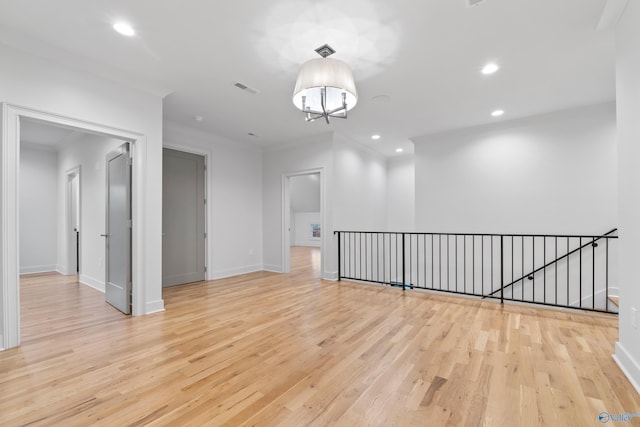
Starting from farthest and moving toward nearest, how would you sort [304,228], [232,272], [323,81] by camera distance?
[304,228]
[232,272]
[323,81]

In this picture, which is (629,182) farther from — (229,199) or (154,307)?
(229,199)

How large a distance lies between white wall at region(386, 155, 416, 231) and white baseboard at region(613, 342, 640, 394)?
5135mm

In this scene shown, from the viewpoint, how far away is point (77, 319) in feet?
10.8

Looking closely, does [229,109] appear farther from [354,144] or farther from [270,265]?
[270,265]

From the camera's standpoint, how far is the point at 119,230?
3592 millimetres

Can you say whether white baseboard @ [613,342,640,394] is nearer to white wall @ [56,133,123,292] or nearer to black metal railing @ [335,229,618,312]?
black metal railing @ [335,229,618,312]

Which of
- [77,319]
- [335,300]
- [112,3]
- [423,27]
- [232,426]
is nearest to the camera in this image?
[232,426]

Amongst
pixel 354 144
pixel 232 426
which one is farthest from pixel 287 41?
pixel 354 144

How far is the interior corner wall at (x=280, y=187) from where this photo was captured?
556 cm

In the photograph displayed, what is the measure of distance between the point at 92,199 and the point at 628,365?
7.02 m

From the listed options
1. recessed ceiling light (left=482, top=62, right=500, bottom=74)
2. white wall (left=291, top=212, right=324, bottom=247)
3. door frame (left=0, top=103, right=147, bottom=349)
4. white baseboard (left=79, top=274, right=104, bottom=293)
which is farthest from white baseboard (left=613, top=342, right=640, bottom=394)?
white wall (left=291, top=212, right=324, bottom=247)

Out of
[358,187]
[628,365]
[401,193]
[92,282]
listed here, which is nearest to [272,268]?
[358,187]

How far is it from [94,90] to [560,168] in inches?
256

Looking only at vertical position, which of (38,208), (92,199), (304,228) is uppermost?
(92,199)
